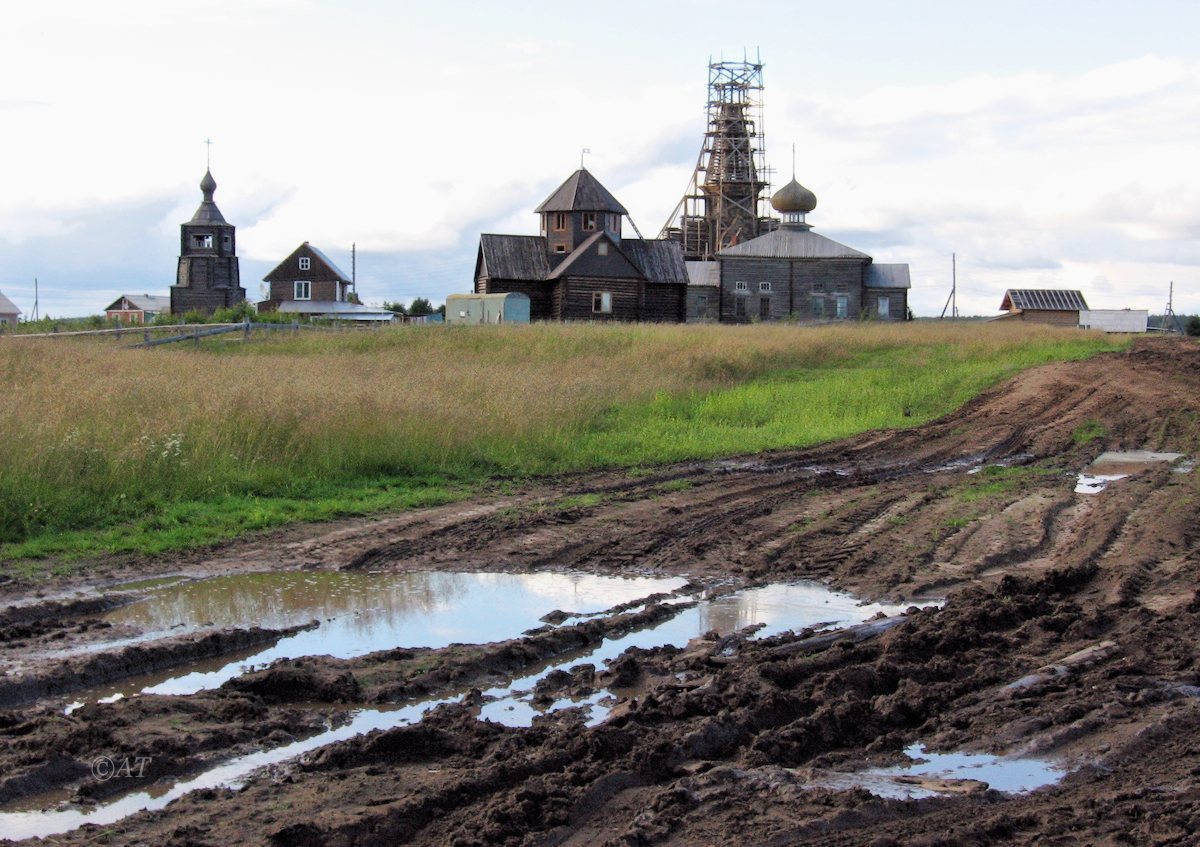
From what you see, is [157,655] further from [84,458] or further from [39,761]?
[84,458]

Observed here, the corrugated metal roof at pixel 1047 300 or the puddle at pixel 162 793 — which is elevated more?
the corrugated metal roof at pixel 1047 300

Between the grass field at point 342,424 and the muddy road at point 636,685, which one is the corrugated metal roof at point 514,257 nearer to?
the grass field at point 342,424

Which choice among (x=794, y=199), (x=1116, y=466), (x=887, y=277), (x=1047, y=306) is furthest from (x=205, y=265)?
(x=1116, y=466)

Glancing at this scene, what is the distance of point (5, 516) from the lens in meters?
10.3

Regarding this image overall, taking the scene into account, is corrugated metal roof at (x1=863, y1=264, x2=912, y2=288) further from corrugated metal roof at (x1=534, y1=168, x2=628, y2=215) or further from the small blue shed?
the small blue shed

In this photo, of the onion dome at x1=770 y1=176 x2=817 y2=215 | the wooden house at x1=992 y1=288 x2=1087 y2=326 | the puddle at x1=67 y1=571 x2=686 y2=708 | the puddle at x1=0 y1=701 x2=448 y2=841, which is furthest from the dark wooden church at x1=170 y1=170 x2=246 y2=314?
the puddle at x1=0 y1=701 x2=448 y2=841

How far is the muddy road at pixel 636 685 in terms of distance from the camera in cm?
453

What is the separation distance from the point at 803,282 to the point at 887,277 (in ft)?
15.6

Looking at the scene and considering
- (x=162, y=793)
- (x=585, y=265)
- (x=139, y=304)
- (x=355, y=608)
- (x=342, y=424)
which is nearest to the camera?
(x=162, y=793)

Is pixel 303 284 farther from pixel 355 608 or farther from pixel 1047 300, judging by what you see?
pixel 355 608

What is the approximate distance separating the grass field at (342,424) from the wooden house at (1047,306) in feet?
153

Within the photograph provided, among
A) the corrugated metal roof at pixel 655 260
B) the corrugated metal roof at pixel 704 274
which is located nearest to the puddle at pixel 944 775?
the corrugated metal roof at pixel 655 260

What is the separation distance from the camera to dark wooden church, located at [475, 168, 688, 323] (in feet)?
177

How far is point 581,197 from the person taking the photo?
5594cm
